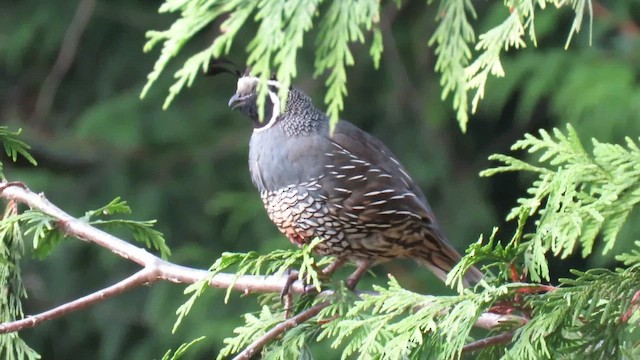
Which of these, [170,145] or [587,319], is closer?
[587,319]

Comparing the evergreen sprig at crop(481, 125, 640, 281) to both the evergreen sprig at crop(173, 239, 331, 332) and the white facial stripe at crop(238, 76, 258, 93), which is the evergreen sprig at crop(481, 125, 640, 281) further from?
the white facial stripe at crop(238, 76, 258, 93)

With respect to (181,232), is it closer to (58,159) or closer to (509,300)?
(58,159)

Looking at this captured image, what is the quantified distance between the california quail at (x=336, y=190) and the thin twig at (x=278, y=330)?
621 millimetres

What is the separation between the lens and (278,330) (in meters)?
2.38

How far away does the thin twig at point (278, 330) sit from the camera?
229 cm

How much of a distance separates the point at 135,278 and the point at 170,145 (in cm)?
396

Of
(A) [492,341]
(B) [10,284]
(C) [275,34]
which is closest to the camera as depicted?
(C) [275,34]

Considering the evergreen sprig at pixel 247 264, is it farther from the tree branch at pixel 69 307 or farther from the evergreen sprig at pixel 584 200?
the evergreen sprig at pixel 584 200

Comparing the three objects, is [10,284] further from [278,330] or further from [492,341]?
[492,341]

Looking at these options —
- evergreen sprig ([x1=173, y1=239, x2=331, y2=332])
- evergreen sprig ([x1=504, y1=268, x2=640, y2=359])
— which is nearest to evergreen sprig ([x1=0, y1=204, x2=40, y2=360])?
evergreen sprig ([x1=173, y1=239, x2=331, y2=332])

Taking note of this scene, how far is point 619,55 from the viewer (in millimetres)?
5320

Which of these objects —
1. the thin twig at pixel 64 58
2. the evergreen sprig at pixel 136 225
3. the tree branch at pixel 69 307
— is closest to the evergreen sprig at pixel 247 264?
the tree branch at pixel 69 307

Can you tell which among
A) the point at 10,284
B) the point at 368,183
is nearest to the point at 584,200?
the point at 10,284

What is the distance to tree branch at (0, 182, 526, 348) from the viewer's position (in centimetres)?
230
